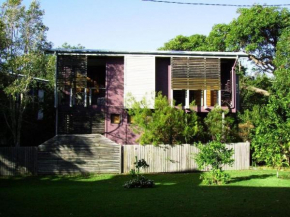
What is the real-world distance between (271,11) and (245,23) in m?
2.30

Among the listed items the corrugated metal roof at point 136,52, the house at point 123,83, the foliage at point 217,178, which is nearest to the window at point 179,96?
the house at point 123,83

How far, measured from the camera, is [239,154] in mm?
22500

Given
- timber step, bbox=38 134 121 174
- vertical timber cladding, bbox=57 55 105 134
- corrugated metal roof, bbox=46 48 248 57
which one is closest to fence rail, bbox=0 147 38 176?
timber step, bbox=38 134 121 174

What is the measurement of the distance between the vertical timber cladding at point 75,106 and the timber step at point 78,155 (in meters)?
3.17

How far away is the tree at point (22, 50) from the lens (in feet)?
74.5

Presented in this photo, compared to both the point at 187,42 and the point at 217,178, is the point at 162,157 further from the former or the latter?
the point at 187,42

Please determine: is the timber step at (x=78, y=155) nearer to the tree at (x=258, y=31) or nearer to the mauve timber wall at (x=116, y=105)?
the mauve timber wall at (x=116, y=105)

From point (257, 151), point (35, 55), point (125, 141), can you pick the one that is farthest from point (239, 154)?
point (35, 55)

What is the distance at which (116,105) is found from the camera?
2495cm

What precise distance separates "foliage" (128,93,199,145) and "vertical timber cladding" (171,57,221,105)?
2.30 m

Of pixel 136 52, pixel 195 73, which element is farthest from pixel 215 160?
pixel 136 52

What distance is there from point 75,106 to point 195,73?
26.5 ft

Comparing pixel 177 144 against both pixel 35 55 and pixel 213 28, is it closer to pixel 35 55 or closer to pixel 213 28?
pixel 35 55

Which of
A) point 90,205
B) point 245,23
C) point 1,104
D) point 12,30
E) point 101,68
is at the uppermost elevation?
point 245,23
